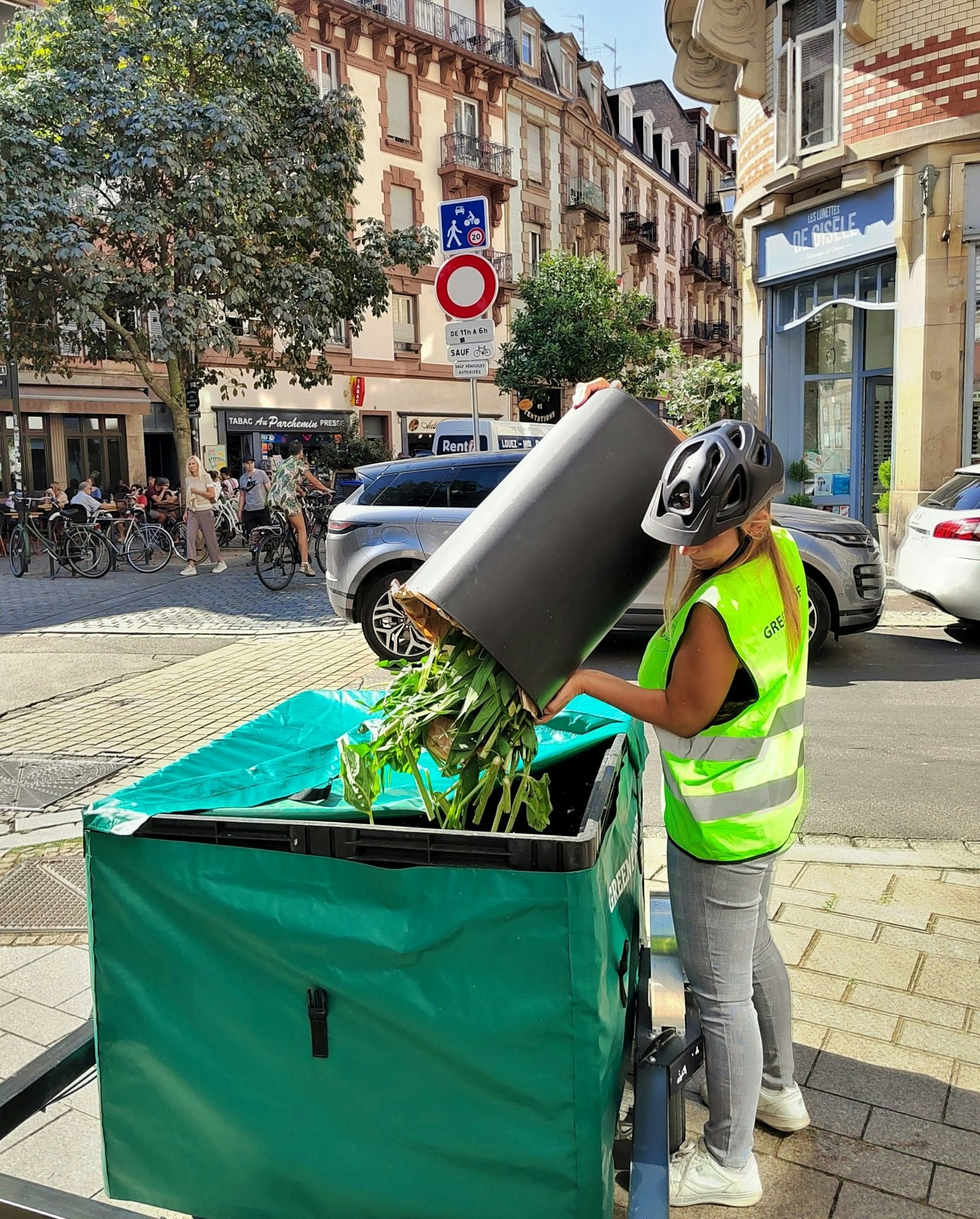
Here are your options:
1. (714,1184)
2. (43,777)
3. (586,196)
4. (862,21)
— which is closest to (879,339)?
(862,21)

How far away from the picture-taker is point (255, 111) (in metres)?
18.8

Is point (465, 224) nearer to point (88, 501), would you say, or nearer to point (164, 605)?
point (164, 605)

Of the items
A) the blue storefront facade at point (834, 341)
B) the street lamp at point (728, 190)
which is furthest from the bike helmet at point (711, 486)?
the street lamp at point (728, 190)

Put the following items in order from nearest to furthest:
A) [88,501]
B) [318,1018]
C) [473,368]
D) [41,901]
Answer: [318,1018] → [41,901] → [473,368] → [88,501]

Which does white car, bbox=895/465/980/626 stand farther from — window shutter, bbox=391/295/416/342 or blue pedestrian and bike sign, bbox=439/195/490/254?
window shutter, bbox=391/295/416/342

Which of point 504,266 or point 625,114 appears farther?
point 625,114

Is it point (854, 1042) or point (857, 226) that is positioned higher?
point (857, 226)

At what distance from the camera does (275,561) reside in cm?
1402

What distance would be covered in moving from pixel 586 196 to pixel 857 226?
31502 millimetres

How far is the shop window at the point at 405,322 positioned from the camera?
35688mm

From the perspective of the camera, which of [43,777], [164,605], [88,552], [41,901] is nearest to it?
[41,901]

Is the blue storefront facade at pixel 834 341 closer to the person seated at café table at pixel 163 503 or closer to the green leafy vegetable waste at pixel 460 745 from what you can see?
the person seated at café table at pixel 163 503

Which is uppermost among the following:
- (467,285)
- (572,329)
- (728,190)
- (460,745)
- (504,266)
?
(504,266)

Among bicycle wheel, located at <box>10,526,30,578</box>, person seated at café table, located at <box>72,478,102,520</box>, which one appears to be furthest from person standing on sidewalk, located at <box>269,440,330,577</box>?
person seated at café table, located at <box>72,478,102,520</box>
